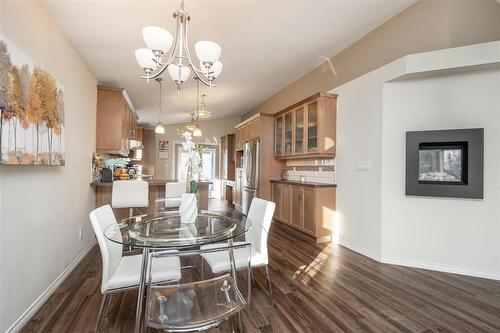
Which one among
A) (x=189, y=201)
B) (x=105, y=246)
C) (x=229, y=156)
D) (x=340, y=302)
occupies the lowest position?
(x=340, y=302)

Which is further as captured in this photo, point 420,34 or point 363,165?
point 363,165

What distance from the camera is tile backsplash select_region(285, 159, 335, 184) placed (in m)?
3.88

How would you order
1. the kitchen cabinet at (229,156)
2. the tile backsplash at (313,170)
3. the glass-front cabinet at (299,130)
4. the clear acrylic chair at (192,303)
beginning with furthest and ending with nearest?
the kitchen cabinet at (229,156)
the glass-front cabinet at (299,130)
the tile backsplash at (313,170)
the clear acrylic chair at (192,303)

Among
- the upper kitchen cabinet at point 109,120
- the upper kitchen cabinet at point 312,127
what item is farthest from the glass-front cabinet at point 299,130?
the upper kitchen cabinet at point 109,120

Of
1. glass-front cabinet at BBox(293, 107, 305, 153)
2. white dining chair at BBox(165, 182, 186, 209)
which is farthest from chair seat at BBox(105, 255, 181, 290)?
glass-front cabinet at BBox(293, 107, 305, 153)

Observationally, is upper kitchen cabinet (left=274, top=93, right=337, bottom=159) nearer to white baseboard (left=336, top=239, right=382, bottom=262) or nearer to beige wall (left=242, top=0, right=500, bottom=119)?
beige wall (left=242, top=0, right=500, bottom=119)

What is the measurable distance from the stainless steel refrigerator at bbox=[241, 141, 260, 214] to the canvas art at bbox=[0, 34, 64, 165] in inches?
138

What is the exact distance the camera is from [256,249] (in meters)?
2.16

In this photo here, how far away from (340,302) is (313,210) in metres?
1.66

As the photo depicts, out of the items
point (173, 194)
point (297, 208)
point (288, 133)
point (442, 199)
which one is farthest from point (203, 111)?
point (442, 199)

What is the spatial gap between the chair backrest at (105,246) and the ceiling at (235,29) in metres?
1.79

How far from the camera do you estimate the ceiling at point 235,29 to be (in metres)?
2.19

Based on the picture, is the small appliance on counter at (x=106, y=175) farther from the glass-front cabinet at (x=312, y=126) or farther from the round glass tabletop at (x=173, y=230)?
the glass-front cabinet at (x=312, y=126)

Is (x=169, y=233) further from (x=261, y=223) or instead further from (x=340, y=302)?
(x=340, y=302)
